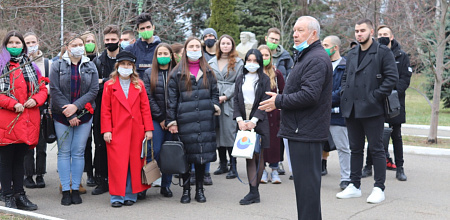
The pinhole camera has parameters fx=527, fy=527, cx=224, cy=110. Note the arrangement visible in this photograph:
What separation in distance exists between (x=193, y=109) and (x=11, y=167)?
2.36 meters

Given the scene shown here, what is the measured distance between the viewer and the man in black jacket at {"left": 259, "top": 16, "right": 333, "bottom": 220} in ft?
15.7

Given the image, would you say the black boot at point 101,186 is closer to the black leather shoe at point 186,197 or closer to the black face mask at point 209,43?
the black leather shoe at point 186,197

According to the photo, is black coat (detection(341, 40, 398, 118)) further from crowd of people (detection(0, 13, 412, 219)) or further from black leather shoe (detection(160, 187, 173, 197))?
black leather shoe (detection(160, 187, 173, 197))

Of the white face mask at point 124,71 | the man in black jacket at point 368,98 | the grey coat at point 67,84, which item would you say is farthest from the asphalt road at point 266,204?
the white face mask at point 124,71

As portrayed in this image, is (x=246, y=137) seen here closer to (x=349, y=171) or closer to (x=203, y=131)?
(x=203, y=131)

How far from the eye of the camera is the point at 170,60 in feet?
24.2

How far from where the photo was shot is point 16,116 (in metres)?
6.36

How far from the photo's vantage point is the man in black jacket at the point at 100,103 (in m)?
7.60

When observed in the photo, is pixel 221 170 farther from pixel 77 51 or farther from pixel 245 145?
pixel 77 51

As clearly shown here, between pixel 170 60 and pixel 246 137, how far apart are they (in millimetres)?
1651

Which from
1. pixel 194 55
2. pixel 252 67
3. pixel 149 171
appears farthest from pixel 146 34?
pixel 149 171

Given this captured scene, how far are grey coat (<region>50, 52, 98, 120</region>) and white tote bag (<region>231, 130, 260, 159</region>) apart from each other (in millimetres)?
2061

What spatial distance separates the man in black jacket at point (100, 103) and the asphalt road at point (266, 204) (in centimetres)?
30

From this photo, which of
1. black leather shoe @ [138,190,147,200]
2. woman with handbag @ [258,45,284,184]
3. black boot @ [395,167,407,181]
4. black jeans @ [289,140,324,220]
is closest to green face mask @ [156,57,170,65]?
woman with handbag @ [258,45,284,184]
